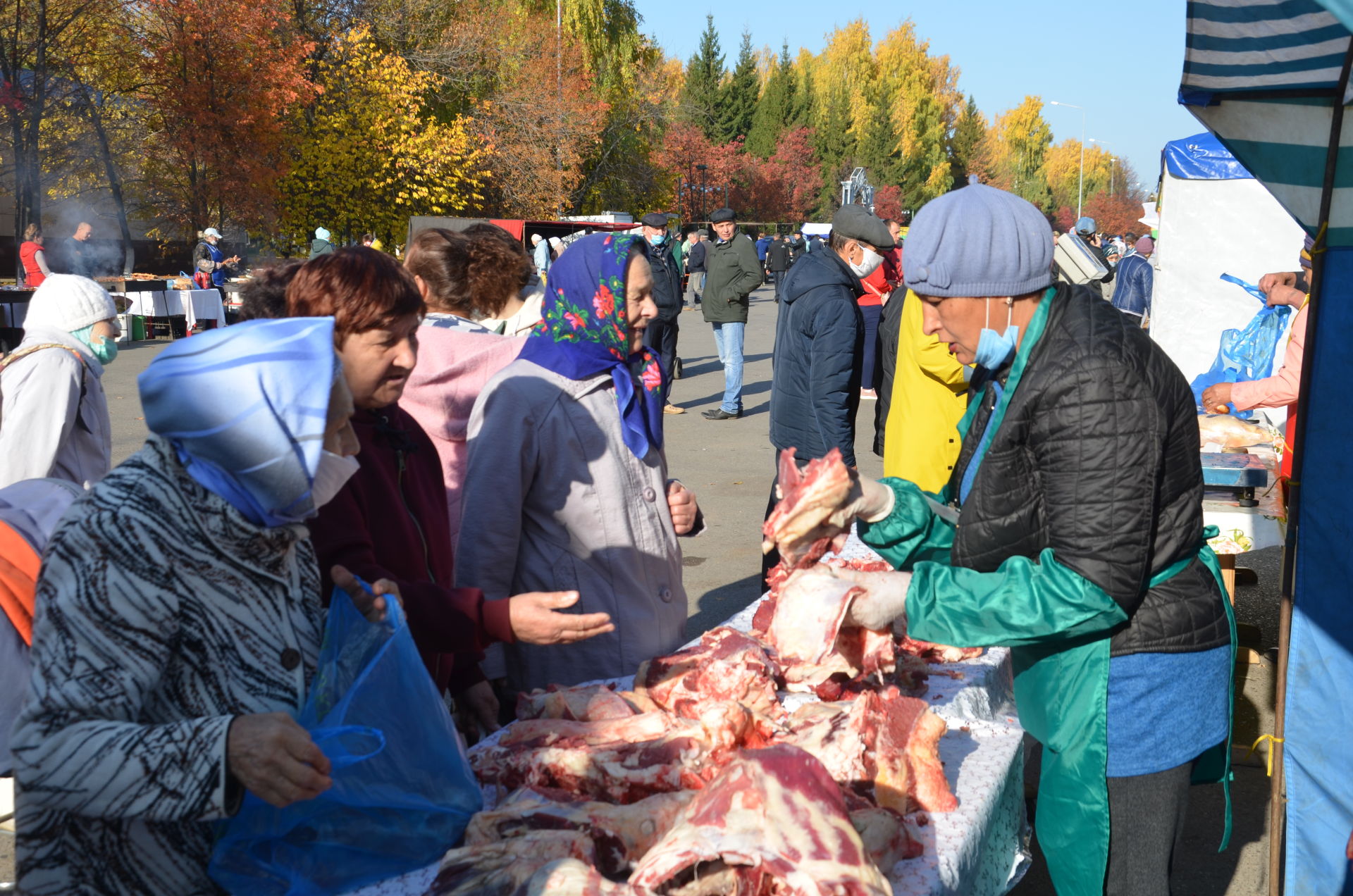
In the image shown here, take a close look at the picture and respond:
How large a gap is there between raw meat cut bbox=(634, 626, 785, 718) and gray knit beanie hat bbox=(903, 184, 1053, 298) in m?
1.11

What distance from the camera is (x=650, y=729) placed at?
8.21ft

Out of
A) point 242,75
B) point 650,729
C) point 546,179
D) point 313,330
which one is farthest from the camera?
point 546,179

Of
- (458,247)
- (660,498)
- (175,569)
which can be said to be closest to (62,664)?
(175,569)

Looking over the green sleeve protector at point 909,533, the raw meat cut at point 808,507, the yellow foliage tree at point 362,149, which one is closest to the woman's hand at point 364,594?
the raw meat cut at point 808,507

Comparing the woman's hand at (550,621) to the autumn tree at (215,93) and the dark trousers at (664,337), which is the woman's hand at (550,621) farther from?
the autumn tree at (215,93)

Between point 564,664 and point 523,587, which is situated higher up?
point 523,587

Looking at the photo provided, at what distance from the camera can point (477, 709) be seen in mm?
2928

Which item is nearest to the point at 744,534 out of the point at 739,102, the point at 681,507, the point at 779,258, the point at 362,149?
the point at 681,507

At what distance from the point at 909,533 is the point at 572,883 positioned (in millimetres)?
1319

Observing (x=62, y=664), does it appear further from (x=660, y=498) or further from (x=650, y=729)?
(x=660, y=498)

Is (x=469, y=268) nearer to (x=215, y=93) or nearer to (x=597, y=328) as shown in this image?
(x=597, y=328)

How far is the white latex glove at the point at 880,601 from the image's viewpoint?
2.36m

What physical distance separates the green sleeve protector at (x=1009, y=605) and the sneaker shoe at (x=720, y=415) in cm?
1039

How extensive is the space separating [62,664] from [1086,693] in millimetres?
2010
